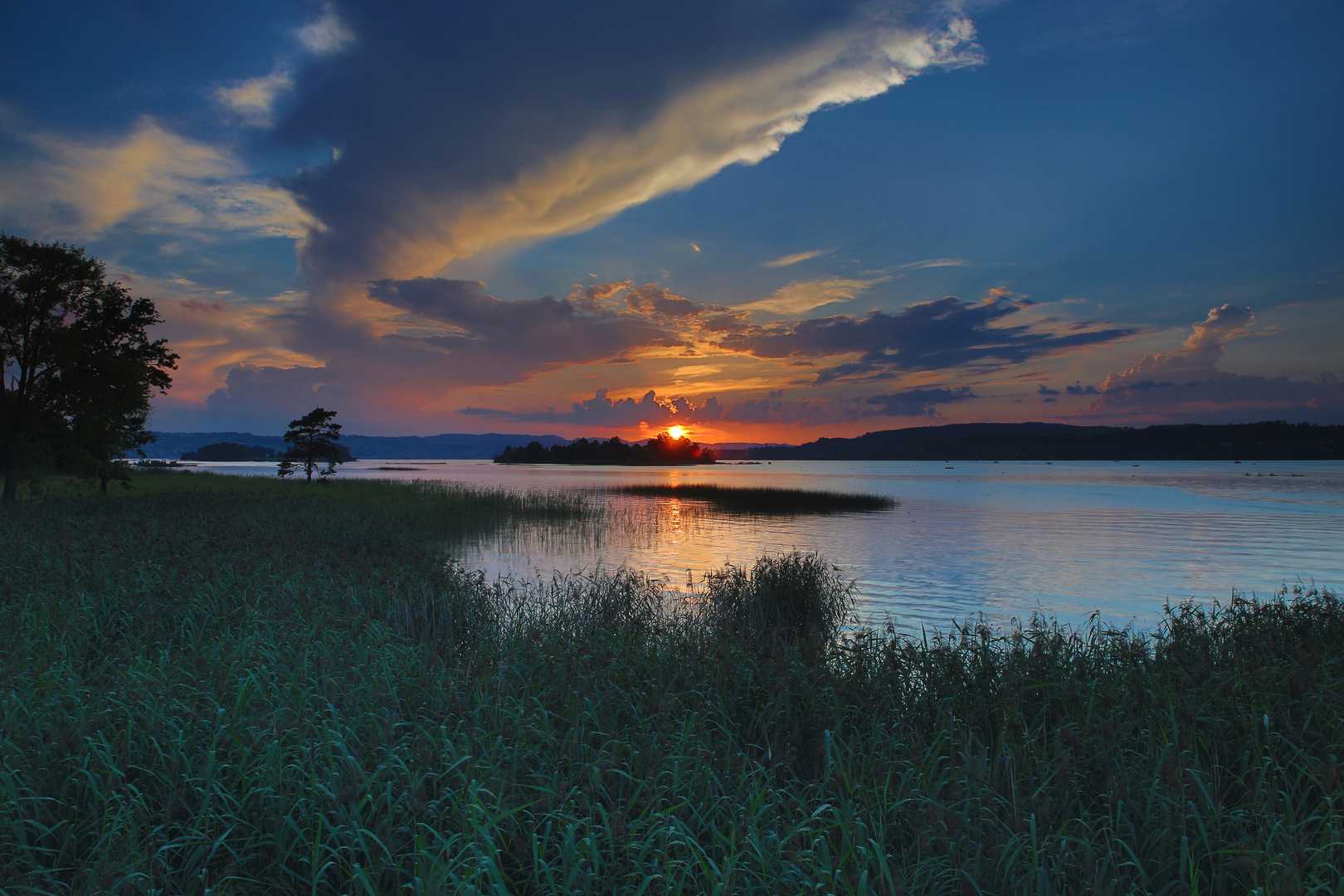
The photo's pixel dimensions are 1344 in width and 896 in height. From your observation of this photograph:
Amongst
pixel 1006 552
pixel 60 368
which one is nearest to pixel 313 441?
pixel 60 368

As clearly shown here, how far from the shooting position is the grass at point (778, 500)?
40.4m

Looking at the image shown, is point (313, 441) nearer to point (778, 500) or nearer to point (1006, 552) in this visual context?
point (778, 500)

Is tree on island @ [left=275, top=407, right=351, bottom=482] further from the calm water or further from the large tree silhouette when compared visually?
the calm water

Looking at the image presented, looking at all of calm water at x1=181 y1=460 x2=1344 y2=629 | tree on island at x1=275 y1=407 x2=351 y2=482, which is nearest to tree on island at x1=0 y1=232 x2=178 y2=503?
calm water at x1=181 y1=460 x2=1344 y2=629

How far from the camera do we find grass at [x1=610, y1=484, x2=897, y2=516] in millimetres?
40406

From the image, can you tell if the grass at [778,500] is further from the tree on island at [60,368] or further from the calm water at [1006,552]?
the tree on island at [60,368]

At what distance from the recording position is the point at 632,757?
5.18 m

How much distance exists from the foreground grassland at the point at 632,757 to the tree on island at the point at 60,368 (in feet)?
65.2

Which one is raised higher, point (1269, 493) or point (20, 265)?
point (20, 265)

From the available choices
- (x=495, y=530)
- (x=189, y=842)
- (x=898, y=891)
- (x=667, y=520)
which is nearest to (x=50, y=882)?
(x=189, y=842)

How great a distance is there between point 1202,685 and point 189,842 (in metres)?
9.46

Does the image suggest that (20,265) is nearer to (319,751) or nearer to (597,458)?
(319,751)

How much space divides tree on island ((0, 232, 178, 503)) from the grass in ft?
102

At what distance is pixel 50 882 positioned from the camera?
11.9ft
